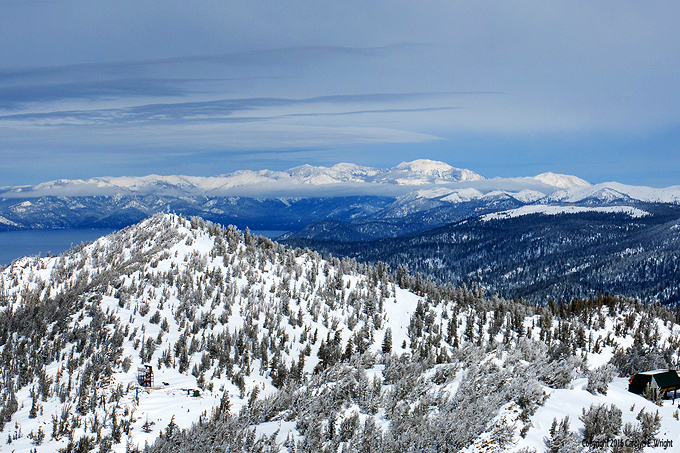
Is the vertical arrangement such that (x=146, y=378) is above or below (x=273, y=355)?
above

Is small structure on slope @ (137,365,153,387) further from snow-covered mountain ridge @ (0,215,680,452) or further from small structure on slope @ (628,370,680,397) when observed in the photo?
small structure on slope @ (628,370,680,397)

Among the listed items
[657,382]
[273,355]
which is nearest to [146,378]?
[273,355]

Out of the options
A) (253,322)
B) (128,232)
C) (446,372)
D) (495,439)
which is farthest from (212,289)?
(495,439)

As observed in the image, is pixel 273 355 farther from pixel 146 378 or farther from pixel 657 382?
pixel 657 382

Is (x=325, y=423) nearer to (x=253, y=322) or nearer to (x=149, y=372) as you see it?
(x=149, y=372)

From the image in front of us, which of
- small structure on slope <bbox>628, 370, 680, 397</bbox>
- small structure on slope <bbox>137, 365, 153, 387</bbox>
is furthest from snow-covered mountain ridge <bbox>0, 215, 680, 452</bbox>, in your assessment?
small structure on slope <bbox>628, 370, 680, 397</bbox>

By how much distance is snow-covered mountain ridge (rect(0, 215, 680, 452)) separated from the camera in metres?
23.9

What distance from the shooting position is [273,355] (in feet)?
170

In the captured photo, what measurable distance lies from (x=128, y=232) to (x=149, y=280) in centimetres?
2755

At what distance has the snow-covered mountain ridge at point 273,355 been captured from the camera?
2386 cm

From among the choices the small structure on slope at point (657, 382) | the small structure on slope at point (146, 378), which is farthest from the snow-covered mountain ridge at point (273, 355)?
the small structure on slope at point (657, 382)

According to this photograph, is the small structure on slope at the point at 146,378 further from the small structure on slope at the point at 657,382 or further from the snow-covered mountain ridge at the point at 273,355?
the small structure on slope at the point at 657,382

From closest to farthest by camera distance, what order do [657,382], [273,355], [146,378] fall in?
1. [657,382]
2. [146,378]
3. [273,355]

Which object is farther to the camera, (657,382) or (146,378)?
(146,378)
